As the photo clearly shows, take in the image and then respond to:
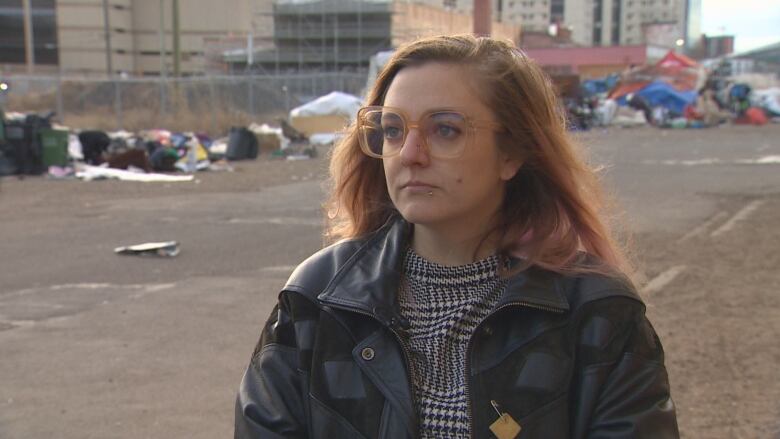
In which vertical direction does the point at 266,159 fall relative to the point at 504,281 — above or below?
below

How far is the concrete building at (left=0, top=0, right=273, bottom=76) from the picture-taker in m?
95.6

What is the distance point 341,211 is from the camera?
256 cm

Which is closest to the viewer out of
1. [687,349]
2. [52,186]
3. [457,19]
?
[687,349]

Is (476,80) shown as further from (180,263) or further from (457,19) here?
(457,19)

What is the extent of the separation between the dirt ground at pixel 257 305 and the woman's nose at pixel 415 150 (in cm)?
80

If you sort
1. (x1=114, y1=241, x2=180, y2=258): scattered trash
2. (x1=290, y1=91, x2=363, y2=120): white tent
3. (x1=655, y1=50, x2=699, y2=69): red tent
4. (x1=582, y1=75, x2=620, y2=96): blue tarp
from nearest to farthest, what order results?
1. (x1=114, y1=241, x2=180, y2=258): scattered trash
2. (x1=290, y1=91, x2=363, y2=120): white tent
3. (x1=655, y1=50, x2=699, y2=69): red tent
4. (x1=582, y1=75, x2=620, y2=96): blue tarp

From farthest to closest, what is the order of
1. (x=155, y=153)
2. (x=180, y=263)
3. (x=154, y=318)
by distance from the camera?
1. (x=155, y=153)
2. (x=180, y=263)
3. (x=154, y=318)

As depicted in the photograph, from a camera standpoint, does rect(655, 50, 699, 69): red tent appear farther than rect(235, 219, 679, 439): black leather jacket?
Yes

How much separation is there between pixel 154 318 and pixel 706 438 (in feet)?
13.4

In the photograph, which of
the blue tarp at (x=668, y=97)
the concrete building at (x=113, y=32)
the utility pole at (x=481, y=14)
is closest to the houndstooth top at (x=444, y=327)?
the utility pole at (x=481, y=14)

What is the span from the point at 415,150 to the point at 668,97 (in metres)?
46.1

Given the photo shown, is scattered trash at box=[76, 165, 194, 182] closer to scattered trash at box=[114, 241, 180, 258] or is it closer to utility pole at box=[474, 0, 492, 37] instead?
scattered trash at box=[114, 241, 180, 258]

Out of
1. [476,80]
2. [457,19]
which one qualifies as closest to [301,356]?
[476,80]

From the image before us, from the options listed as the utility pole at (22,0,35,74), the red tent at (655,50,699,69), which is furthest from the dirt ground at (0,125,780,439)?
the utility pole at (22,0,35,74)
